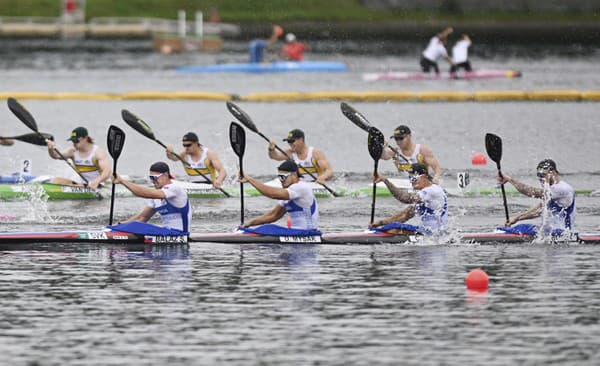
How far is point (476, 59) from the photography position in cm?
7300

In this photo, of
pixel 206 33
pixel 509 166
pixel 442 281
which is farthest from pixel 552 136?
pixel 206 33

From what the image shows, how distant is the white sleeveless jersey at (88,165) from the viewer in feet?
91.4

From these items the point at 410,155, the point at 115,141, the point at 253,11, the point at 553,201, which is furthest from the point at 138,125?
the point at 253,11

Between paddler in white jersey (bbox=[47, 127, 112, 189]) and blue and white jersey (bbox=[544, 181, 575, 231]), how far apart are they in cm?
872

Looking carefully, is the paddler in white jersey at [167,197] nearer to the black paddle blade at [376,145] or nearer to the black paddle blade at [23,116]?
the black paddle blade at [376,145]

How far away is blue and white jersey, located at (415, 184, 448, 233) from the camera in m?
22.5

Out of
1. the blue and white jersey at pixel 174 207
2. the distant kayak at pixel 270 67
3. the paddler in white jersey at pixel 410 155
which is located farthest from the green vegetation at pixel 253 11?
the blue and white jersey at pixel 174 207

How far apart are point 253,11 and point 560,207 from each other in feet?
230

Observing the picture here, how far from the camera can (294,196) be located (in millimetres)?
22312

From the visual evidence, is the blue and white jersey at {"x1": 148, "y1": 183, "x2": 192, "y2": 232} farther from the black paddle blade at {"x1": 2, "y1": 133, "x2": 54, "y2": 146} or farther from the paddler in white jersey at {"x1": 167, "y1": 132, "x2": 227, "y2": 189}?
the paddler in white jersey at {"x1": 167, "y1": 132, "x2": 227, "y2": 189}

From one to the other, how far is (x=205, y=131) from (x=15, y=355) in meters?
28.5

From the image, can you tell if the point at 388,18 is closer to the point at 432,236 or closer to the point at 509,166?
the point at 509,166

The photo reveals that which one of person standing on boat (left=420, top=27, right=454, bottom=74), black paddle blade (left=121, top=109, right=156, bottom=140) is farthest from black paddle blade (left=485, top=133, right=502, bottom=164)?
person standing on boat (left=420, top=27, right=454, bottom=74)

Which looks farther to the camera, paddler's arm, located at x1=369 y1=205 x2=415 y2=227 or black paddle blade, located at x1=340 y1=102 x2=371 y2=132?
black paddle blade, located at x1=340 y1=102 x2=371 y2=132
